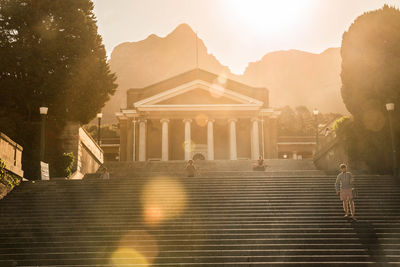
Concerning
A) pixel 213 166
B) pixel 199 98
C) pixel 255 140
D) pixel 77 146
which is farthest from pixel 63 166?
pixel 255 140

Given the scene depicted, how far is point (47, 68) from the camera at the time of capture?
26141 millimetres

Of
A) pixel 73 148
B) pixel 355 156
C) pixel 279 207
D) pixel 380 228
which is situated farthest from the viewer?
pixel 73 148

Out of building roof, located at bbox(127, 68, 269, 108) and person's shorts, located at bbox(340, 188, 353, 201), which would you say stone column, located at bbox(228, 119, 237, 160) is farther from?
person's shorts, located at bbox(340, 188, 353, 201)

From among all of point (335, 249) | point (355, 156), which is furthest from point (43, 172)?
point (355, 156)

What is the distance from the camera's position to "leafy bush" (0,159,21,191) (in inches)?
669

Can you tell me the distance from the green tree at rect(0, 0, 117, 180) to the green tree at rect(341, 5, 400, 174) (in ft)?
46.7

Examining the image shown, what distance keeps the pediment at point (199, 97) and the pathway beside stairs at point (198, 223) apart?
1977 centimetres

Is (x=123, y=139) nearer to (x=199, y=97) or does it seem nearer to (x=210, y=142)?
(x=199, y=97)

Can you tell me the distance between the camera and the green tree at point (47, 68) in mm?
25172

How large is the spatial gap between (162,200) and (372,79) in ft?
45.5

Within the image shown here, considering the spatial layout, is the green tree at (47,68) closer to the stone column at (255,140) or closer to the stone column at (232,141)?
the stone column at (232,141)

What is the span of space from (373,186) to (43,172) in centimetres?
1392

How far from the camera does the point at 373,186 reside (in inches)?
703

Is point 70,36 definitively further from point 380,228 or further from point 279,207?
point 380,228
